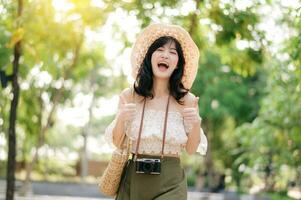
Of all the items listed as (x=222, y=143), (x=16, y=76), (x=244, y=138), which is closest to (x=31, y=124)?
(x=244, y=138)

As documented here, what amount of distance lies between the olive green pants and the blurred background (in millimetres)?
790

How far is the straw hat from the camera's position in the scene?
3.95m

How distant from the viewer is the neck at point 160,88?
12.6 ft

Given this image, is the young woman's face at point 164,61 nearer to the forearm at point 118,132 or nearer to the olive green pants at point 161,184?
the forearm at point 118,132

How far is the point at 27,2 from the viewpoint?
7551mm

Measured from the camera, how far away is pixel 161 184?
362 centimetres

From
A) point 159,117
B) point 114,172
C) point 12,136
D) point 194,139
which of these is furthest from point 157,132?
point 12,136

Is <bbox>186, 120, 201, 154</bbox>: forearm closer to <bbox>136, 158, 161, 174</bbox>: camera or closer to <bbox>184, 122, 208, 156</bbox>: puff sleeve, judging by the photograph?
<bbox>184, 122, 208, 156</bbox>: puff sleeve

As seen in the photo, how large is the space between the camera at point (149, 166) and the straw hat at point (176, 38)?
566mm

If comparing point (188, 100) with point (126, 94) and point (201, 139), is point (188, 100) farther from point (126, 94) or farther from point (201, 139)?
point (126, 94)

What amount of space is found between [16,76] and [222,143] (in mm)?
26672

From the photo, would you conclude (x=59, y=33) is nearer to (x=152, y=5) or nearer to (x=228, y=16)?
(x=152, y=5)

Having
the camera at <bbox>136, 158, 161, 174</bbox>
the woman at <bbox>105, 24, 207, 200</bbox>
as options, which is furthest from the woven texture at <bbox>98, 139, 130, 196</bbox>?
the camera at <bbox>136, 158, 161, 174</bbox>

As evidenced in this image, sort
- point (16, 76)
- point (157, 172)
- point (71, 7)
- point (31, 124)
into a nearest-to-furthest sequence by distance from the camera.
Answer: point (157, 172) → point (71, 7) → point (16, 76) → point (31, 124)
